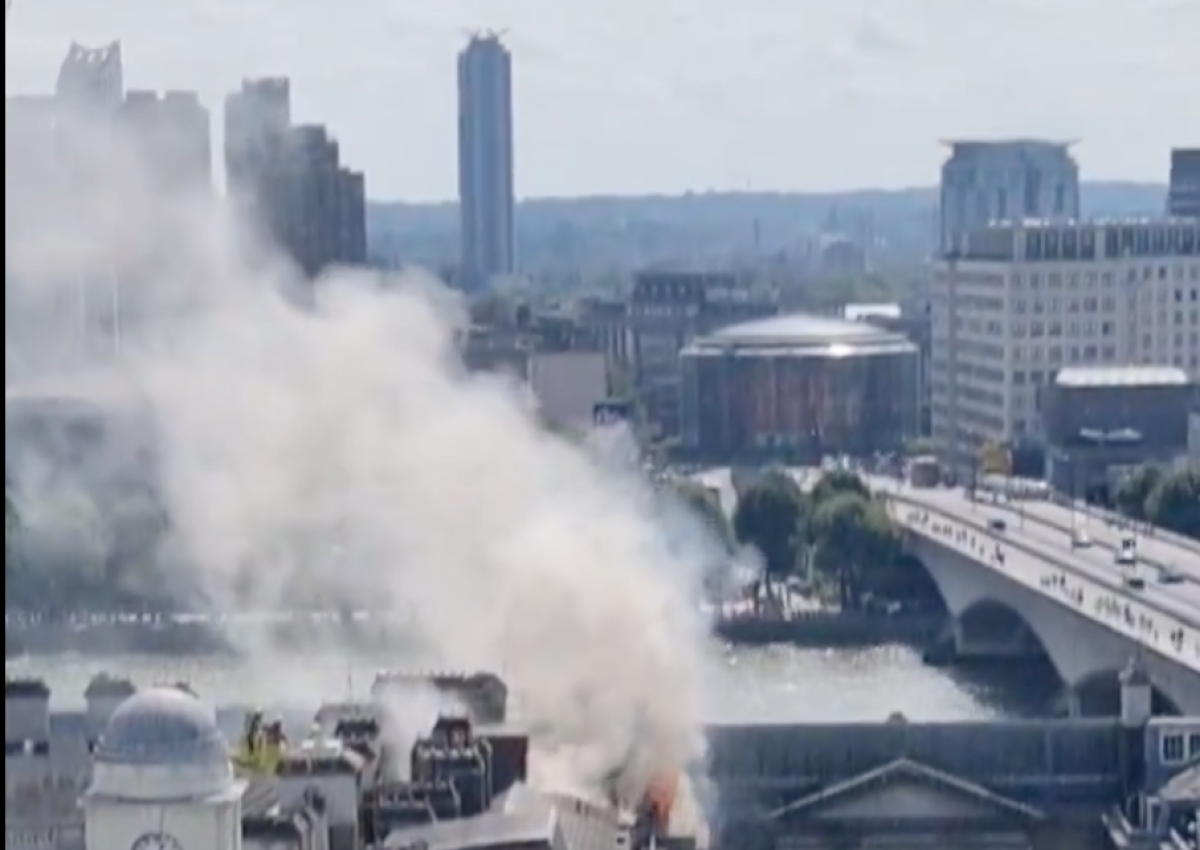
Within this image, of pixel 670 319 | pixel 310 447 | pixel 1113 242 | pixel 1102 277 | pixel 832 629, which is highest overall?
pixel 1113 242

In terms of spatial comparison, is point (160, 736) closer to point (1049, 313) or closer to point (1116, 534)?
point (1116, 534)

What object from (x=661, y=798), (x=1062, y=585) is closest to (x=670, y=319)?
(x=1062, y=585)

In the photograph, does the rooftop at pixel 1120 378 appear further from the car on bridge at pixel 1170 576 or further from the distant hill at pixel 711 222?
the distant hill at pixel 711 222

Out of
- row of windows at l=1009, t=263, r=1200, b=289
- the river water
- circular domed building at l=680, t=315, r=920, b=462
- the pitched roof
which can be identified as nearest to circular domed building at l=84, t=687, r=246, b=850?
the pitched roof

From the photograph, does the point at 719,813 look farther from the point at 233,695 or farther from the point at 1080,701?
the point at 1080,701

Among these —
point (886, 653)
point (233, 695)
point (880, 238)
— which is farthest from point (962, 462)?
point (880, 238)

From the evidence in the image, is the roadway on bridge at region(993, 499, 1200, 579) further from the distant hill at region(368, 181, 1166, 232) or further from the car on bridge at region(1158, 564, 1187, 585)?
the distant hill at region(368, 181, 1166, 232)

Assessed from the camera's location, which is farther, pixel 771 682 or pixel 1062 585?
pixel 1062 585
